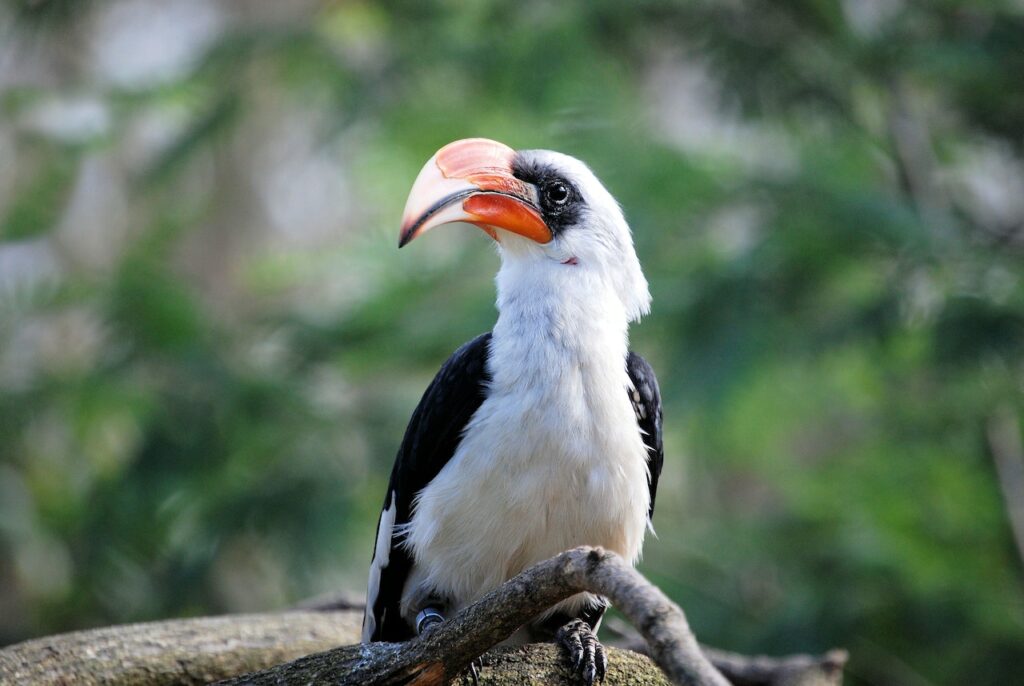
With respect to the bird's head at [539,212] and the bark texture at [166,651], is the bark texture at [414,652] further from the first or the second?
the bird's head at [539,212]

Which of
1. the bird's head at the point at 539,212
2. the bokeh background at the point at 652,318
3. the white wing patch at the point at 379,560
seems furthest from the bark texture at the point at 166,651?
the bokeh background at the point at 652,318

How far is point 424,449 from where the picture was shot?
3.52 metres

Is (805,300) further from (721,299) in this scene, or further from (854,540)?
(854,540)

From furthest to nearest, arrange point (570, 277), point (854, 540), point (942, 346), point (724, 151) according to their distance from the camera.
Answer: point (724, 151)
point (854, 540)
point (942, 346)
point (570, 277)

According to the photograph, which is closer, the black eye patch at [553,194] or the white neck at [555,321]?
the white neck at [555,321]

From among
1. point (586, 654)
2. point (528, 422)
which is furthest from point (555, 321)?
point (586, 654)

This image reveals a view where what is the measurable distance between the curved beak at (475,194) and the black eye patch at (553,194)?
0.03 meters

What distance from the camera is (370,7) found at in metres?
8.30

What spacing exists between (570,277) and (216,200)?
8098mm

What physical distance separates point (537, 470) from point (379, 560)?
80 centimetres

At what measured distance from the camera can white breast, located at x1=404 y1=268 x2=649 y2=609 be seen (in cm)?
320

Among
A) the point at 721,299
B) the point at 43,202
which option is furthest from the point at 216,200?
the point at 721,299

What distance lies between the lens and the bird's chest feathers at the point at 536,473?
320 centimetres

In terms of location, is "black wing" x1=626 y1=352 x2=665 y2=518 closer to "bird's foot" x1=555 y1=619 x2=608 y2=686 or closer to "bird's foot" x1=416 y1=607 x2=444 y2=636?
"bird's foot" x1=555 y1=619 x2=608 y2=686
